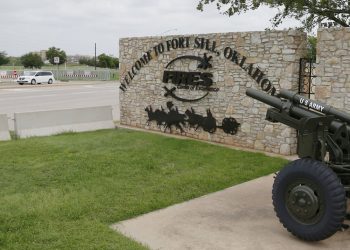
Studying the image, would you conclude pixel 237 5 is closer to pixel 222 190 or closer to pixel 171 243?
pixel 222 190

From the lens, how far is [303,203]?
200 inches

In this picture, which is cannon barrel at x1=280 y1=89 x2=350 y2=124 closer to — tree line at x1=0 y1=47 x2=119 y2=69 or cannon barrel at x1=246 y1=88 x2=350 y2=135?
cannon barrel at x1=246 y1=88 x2=350 y2=135

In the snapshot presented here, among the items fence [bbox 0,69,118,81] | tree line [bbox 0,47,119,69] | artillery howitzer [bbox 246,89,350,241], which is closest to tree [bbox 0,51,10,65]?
tree line [bbox 0,47,119,69]

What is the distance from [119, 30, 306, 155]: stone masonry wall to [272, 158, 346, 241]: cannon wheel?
16.1ft

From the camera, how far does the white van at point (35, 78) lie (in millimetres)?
39000

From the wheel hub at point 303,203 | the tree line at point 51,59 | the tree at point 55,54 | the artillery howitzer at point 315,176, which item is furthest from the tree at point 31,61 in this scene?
the wheel hub at point 303,203

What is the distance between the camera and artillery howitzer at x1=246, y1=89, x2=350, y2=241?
484 cm

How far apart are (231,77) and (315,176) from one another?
6365 millimetres

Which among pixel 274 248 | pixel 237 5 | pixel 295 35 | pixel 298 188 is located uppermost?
pixel 237 5

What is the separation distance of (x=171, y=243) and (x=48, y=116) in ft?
27.6

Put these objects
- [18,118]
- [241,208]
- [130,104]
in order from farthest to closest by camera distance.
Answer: [130,104] < [18,118] < [241,208]

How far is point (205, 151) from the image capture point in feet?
33.0

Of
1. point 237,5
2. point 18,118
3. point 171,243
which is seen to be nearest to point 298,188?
point 171,243

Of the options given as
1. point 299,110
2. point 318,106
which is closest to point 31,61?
point 299,110
